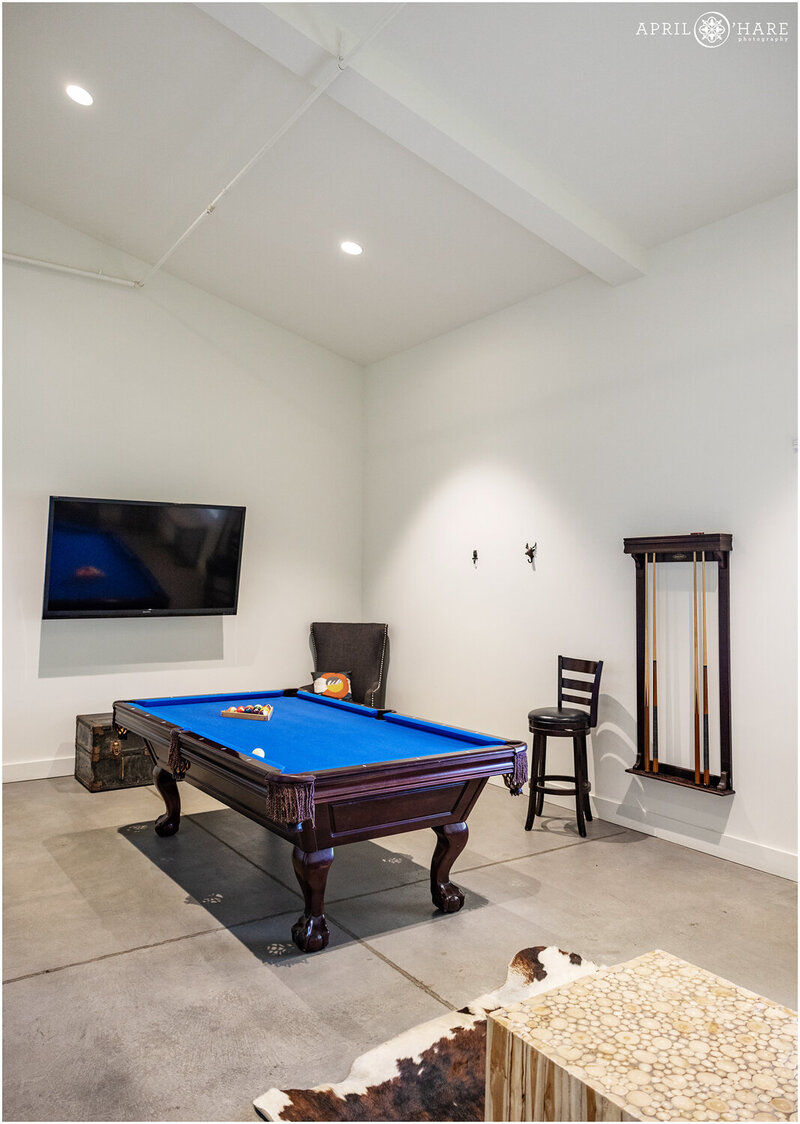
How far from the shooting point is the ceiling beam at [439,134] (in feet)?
10.6

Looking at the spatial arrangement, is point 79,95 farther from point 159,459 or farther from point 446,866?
point 446,866

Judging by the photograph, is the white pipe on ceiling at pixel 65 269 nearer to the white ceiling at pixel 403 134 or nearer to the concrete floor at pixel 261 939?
the white ceiling at pixel 403 134

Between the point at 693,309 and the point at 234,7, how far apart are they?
2722mm

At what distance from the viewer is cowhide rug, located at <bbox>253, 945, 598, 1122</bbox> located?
1.97 metres

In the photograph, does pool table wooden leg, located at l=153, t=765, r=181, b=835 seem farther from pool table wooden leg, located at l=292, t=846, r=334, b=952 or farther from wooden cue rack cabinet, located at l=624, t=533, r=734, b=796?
wooden cue rack cabinet, located at l=624, t=533, r=734, b=796

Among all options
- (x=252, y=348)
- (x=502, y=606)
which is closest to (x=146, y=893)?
(x=502, y=606)

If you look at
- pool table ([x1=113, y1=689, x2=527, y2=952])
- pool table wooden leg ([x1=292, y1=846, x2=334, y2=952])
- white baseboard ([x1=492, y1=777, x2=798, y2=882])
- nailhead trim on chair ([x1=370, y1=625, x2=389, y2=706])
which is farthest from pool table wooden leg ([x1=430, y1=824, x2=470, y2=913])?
nailhead trim on chair ([x1=370, y1=625, x2=389, y2=706])

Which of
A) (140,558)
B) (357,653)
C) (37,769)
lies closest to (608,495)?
(357,653)

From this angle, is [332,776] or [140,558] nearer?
[332,776]

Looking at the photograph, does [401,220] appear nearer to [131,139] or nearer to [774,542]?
[131,139]

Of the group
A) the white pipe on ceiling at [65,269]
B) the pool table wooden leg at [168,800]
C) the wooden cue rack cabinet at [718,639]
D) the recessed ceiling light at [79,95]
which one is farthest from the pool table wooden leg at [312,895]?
the white pipe on ceiling at [65,269]

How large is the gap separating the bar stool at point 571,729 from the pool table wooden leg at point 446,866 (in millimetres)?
1170

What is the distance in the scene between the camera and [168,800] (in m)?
4.18

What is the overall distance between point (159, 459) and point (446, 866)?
4.00m
